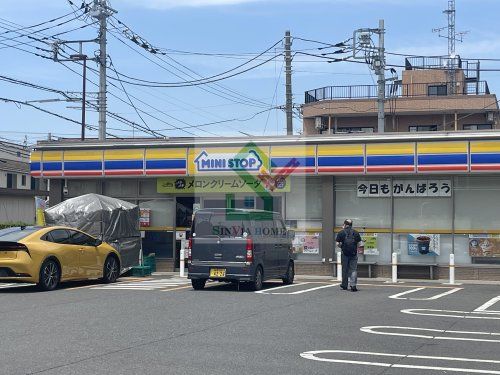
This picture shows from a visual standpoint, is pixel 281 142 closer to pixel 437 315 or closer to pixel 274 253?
pixel 274 253

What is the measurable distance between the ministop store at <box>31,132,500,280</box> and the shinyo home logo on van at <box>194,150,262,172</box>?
0.03 metres

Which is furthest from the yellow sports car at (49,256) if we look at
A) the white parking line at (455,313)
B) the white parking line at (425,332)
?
the white parking line at (425,332)

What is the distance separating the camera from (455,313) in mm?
13562

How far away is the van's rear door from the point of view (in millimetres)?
17109

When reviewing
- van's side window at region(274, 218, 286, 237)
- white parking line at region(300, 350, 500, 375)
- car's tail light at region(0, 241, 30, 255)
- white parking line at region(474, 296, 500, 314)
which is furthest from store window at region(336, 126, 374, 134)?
white parking line at region(300, 350, 500, 375)

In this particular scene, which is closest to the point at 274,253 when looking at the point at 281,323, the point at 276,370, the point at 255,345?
the point at 281,323

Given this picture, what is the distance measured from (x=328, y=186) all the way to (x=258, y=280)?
7621 millimetres

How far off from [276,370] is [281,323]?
371 centimetres

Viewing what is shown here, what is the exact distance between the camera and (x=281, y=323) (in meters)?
11.6

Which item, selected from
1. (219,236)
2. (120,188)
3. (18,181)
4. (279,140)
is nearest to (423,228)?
(279,140)

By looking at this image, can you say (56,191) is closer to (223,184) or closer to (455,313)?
(223,184)

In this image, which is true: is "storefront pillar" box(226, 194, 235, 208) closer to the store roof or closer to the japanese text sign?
the store roof

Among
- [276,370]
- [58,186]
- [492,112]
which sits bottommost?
[276,370]

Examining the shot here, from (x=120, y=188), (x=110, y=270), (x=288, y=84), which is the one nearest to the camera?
(x=110, y=270)
